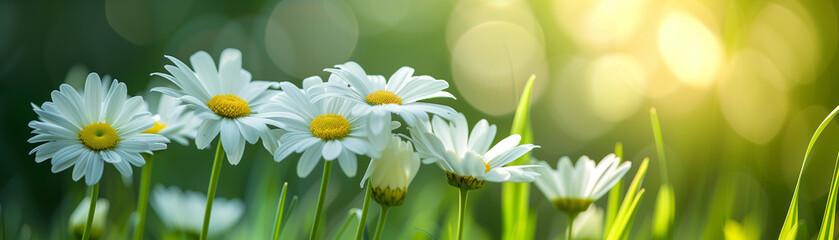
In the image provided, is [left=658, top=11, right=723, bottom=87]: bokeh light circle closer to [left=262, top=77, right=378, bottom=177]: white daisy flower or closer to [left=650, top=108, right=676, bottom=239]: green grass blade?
[left=650, top=108, right=676, bottom=239]: green grass blade

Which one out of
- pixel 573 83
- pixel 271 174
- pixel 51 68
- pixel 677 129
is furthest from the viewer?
pixel 573 83

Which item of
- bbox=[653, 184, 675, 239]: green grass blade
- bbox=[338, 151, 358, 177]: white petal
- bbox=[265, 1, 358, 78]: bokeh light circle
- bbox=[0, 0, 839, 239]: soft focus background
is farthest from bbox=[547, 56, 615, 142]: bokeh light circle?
bbox=[338, 151, 358, 177]: white petal

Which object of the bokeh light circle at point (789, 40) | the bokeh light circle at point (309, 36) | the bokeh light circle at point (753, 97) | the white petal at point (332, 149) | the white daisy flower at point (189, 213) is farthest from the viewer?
the bokeh light circle at point (309, 36)

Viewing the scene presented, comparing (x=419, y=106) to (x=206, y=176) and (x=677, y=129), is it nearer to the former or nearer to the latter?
(x=206, y=176)

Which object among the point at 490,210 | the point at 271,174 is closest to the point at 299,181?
the point at 271,174

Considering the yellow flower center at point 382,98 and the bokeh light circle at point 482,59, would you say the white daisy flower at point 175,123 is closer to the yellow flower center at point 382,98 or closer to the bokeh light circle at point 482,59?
the yellow flower center at point 382,98

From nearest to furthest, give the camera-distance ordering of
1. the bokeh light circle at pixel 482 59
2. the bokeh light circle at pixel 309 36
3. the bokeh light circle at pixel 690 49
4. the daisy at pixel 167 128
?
the daisy at pixel 167 128
the bokeh light circle at pixel 690 49
the bokeh light circle at pixel 482 59
the bokeh light circle at pixel 309 36

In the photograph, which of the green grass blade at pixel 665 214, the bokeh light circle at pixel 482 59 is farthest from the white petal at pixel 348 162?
the bokeh light circle at pixel 482 59
